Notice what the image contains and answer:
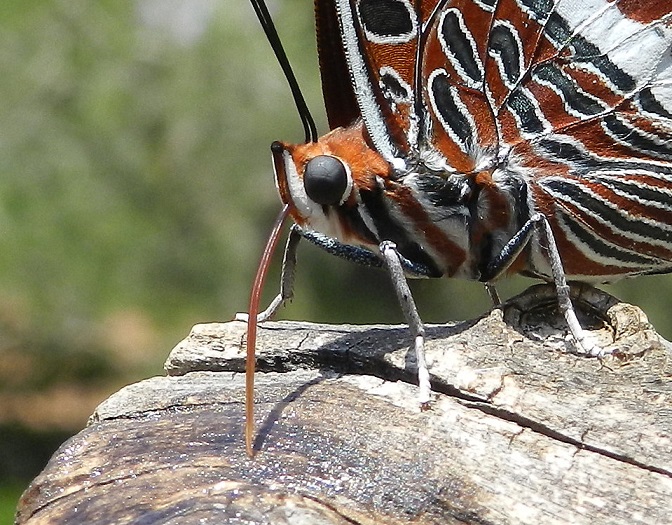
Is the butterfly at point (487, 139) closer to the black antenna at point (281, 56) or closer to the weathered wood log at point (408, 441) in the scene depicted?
the black antenna at point (281, 56)

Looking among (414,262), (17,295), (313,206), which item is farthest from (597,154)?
(17,295)

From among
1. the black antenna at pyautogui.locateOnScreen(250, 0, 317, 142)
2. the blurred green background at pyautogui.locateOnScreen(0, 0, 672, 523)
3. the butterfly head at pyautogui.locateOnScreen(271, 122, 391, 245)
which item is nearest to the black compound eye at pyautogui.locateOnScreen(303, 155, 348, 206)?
the butterfly head at pyautogui.locateOnScreen(271, 122, 391, 245)

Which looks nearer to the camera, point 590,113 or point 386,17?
point 386,17

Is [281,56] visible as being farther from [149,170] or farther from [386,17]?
[149,170]

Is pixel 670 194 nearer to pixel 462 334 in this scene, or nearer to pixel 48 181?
pixel 462 334

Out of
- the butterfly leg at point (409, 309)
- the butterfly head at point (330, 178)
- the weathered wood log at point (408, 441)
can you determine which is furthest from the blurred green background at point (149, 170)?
Answer: the weathered wood log at point (408, 441)

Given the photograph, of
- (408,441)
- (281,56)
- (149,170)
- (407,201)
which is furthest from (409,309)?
(149,170)
